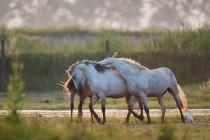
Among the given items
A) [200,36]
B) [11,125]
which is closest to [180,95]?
[11,125]

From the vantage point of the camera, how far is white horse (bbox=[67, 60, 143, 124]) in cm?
2261

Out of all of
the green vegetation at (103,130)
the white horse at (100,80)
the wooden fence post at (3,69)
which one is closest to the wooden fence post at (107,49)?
the wooden fence post at (3,69)

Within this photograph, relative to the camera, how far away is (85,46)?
4109 cm

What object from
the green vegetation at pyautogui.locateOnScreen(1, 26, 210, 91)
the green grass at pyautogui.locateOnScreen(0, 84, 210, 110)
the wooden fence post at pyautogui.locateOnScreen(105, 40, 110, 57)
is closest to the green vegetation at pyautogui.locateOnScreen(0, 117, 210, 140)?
the green grass at pyautogui.locateOnScreen(0, 84, 210, 110)

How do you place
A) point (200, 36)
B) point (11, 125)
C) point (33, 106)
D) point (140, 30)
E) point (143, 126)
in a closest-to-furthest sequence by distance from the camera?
point (11, 125) < point (143, 126) < point (33, 106) < point (200, 36) < point (140, 30)

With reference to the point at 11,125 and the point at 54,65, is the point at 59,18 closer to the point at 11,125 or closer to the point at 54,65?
the point at 54,65

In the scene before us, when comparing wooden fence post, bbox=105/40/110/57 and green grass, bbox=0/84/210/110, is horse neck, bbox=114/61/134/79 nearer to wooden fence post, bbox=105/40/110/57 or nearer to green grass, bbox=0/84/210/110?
green grass, bbox=0/84/210/110

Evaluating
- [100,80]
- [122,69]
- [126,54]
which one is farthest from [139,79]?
[126,54]

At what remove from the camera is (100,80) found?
22656 mm

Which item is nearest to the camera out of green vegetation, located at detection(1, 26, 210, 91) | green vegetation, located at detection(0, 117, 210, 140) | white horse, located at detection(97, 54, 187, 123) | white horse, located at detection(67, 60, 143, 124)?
green vegetation, located at detection(0, 117, 210, 140)

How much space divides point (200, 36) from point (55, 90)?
6.97m

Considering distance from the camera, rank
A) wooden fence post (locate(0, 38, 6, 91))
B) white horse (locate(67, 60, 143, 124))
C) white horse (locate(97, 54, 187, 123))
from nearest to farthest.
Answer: white horse (locate(67, 60, 143, 124))
white horse (locate(97, 54, 187, 123))
wooden fence post (locate(0, 38, 6, 91))

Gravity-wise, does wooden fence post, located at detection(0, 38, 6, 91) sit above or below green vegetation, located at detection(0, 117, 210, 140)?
above

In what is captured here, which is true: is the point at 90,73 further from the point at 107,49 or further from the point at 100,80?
the point at 107,49
